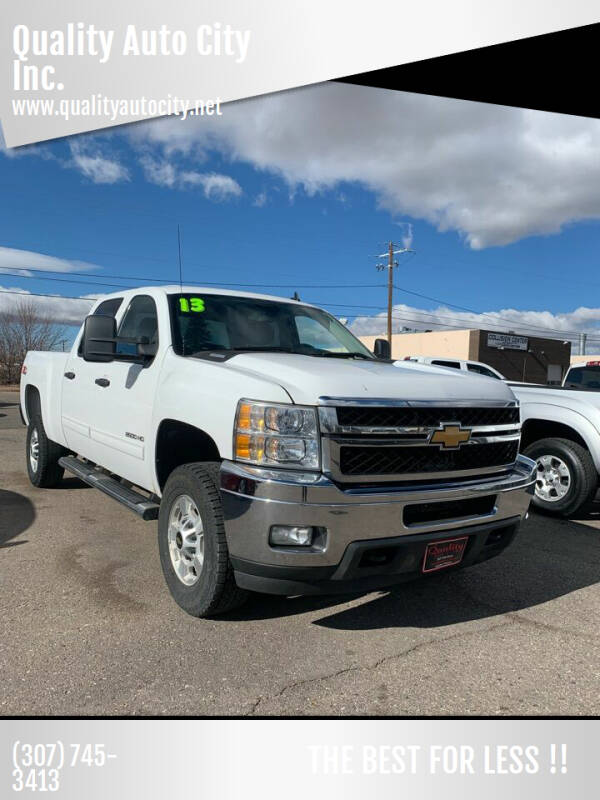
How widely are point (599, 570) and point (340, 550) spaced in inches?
108

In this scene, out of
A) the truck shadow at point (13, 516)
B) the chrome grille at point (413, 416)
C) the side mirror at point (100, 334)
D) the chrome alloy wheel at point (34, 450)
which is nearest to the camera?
the chrome grille at point (413, 416)

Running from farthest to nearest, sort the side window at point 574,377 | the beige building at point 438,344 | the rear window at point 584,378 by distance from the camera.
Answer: the beige building at point 438,344 → the side window at point 574,377 → the rear window at point 584,378

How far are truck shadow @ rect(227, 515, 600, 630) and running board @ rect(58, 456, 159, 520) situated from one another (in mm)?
856

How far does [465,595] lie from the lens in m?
3.76

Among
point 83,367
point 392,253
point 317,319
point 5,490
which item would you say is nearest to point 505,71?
point 317,319

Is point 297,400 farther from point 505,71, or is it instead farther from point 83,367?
point 505,71

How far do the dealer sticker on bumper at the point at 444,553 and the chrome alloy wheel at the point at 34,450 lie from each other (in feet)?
15.8

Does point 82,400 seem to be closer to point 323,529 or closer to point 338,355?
point 338,355

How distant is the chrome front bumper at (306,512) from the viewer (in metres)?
2.63

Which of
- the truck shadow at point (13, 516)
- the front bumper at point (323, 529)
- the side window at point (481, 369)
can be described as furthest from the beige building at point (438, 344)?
the front bumper at point (323, 529)

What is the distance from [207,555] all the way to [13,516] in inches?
121

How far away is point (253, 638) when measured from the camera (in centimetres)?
306

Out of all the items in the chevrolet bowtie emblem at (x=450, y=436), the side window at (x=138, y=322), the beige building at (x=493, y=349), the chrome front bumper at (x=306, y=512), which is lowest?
the beige building at (x=493, y=349)

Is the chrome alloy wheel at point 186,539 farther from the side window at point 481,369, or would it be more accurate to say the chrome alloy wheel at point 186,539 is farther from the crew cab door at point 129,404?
the side window at point 481,369
